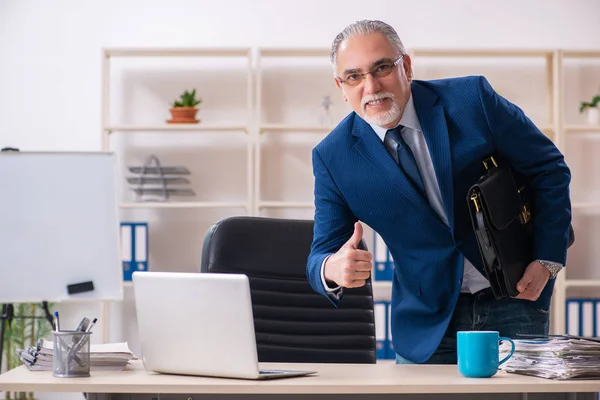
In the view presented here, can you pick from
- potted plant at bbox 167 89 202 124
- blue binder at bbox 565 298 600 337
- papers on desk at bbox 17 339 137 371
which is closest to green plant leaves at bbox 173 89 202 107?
potted plant at bbox 167 89 202 124

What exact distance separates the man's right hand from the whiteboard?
6.23 feet

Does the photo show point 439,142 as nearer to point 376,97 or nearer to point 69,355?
point 376,97

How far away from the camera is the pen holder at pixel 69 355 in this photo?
61.5 inches

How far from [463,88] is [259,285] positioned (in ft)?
2.63

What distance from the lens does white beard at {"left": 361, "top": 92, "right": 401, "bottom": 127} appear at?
75.9 inches

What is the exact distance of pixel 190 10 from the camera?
4.59 m

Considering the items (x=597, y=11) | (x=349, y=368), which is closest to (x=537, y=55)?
(x=597, y=11)

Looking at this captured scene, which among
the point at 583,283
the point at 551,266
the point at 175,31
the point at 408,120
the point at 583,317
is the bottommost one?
the point at 583,317

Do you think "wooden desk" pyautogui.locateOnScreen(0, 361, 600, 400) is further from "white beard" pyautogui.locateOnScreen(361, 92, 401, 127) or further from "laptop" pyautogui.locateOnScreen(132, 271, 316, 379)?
"white beard" pyautogui.locateOnScreen(361, 92, 401, 127)

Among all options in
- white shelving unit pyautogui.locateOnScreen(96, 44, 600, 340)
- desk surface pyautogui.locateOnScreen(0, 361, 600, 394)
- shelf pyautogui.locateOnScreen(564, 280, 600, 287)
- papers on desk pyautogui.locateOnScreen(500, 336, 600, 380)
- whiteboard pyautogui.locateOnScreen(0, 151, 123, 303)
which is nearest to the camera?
desk surface pyautogui.locateOnScreen(0, 361, 600, 394)

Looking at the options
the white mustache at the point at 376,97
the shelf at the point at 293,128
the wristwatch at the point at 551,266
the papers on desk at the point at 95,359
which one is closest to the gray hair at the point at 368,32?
the white mustache at the point at 376,97

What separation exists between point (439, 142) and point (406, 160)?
Answer: 3.7 inches

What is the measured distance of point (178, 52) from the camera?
436cm

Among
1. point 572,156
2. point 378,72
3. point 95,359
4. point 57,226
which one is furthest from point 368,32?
point 572,156
